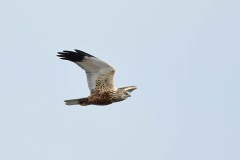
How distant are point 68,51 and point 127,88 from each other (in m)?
2.76

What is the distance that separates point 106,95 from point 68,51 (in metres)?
1.86

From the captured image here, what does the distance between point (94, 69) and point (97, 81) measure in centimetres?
43

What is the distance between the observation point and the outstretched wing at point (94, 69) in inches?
4175

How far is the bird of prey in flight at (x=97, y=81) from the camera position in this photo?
348 feet

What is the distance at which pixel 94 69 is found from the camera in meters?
106

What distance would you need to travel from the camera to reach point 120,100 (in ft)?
351

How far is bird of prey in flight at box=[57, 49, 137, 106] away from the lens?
348ft

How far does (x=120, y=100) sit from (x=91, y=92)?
0.97 m

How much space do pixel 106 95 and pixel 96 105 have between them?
51cm

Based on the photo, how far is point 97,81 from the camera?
10656 cm

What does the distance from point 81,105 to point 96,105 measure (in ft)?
1.55

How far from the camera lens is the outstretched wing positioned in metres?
106

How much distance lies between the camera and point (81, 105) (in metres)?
107

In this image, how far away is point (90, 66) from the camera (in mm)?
106312
